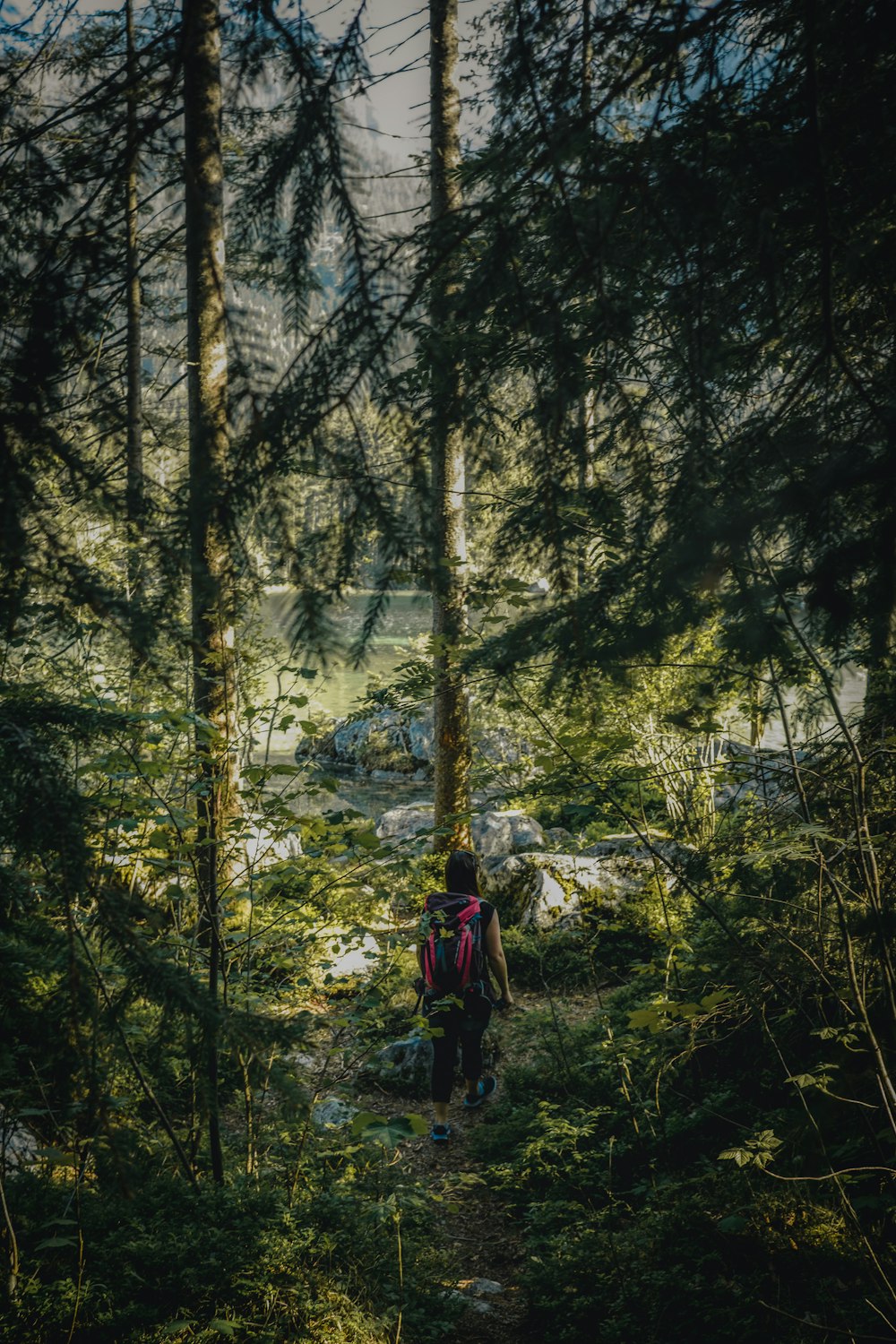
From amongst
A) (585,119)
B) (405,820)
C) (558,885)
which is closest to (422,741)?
(405,820)

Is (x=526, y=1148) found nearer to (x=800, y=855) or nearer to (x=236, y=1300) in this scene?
(x=236, y=1300)

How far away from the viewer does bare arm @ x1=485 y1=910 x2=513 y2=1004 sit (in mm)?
4996

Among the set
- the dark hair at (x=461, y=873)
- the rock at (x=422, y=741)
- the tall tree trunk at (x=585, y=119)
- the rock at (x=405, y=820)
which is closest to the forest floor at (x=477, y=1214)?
the dark hair at (x=461, y=873)

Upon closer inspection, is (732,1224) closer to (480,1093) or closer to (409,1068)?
(480,1093)

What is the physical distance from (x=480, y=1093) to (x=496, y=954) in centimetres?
92

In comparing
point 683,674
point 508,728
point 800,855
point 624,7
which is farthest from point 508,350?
point 508,728

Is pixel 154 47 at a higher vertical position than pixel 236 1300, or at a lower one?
higher

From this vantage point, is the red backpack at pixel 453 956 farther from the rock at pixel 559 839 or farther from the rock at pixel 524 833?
the rock at pixel 524 833

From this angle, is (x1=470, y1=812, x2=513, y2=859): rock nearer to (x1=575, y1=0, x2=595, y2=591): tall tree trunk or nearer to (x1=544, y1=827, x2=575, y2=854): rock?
(x1=544, y1=827, x2=575, y2=854): rock

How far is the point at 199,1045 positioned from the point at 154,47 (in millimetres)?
2133

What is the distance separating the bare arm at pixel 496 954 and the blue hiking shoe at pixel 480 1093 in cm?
51

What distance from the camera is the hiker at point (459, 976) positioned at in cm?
463

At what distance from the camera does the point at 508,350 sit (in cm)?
197

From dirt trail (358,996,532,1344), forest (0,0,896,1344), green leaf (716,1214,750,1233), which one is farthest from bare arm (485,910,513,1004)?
green leaf (716,1214,750,1233)
